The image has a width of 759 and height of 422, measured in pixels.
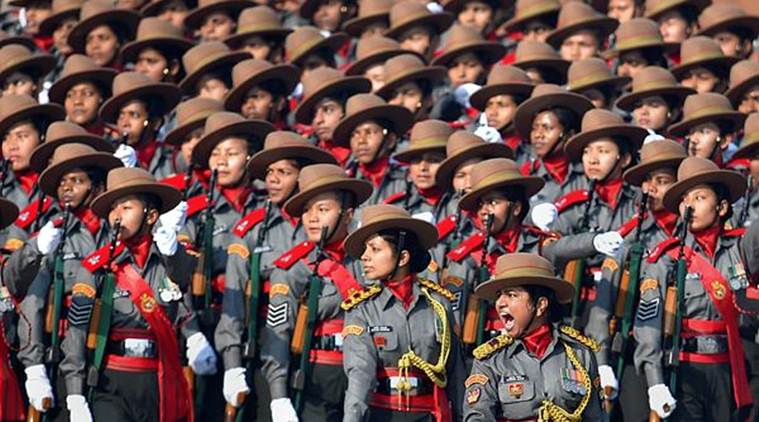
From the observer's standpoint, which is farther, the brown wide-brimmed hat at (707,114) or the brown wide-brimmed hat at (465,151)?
the brown wide-brimmed hat at (707,114)

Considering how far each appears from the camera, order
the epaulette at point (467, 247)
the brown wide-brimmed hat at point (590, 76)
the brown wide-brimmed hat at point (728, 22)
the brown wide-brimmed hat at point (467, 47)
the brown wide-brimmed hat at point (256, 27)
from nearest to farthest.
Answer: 1. the epaulette at point (467, 247)
2. the brown wide-brimmed hat at point (590, 76)
3. the brown wide-brimmed hat at point (467, 47)
4. the brown wide-brimmed hat at point (728, 22)
5. the brown wide-brimmed hat at point (256, 27)

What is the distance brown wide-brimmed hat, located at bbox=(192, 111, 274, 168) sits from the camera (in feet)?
62.5

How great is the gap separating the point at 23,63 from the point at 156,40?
60.1 inches

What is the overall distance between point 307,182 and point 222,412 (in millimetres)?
2111

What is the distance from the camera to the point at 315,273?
55.4 ft

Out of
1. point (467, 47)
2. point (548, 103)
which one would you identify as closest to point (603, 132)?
point (548, 103)

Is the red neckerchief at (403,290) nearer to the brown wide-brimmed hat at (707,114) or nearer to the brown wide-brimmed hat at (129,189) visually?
the brown wide-brimmed hat at (129,189)

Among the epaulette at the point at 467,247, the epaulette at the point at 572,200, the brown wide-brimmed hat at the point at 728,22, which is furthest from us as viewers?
the brown wide-brimmed hat at the point at 728,22

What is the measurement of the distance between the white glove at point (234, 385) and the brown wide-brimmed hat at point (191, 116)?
3.31 metres

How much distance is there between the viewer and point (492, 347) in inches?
582

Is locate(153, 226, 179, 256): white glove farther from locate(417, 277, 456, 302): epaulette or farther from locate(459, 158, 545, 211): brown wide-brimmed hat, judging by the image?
locate(459, 158, 545, 211): brown wide-brimmed hat

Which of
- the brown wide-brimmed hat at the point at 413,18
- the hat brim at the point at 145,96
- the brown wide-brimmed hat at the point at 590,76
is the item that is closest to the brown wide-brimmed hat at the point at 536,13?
the brown wide-brimmed hat at the point at 413,18

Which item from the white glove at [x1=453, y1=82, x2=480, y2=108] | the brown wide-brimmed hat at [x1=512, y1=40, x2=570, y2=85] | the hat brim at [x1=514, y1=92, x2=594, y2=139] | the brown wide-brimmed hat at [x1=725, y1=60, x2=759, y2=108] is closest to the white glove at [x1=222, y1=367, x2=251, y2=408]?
the hat brim at [x1=514, y1=92, x2=594, y2=139]

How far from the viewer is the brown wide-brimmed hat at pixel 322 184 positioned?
56.4ft
